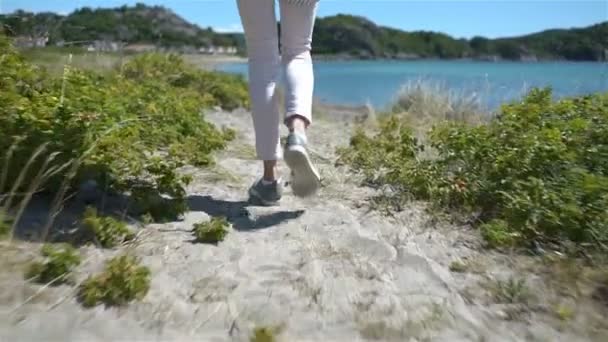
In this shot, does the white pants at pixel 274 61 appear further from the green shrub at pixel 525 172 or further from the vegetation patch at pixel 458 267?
the vegetation patch at pixel 458 267

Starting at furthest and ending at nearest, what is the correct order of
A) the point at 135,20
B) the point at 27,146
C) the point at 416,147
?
1. the point at 135,20
2. the point at 416,147
3. the point at 27,146

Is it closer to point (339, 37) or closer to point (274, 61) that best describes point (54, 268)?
point (274, 61)

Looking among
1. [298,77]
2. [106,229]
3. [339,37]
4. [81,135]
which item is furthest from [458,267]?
[339,37]

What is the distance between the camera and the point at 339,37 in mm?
18438

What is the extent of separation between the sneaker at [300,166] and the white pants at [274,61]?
168 millimetres

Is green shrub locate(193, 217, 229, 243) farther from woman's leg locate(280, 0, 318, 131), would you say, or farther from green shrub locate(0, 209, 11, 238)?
green shrub locate(0, 209, 11, 238)

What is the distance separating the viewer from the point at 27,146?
7.20ft

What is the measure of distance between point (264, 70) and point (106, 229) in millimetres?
990

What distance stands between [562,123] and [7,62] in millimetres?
2644

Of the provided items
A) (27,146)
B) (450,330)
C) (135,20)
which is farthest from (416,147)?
(135,20)

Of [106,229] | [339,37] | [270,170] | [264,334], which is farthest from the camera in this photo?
[339,37]

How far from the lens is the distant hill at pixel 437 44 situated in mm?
6289

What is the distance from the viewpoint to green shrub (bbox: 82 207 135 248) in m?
2.08

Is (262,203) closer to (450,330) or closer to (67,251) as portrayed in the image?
(67,251)
